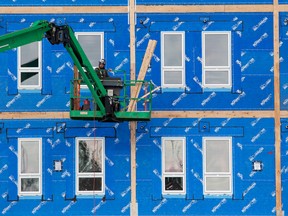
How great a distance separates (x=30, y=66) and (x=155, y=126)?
426cm

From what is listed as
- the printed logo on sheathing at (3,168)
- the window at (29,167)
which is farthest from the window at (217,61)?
the printed logo on sheathing at (3,168)

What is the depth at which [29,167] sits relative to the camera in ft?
48.4

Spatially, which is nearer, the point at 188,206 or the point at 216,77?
A: the point at 188,206

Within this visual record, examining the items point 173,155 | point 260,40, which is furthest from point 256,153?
point 260,40

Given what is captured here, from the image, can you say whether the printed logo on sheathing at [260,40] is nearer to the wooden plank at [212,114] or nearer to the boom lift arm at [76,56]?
the wooden plank at [212,114]

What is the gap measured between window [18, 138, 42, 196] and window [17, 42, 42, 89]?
171 centimetres

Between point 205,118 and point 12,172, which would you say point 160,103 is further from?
point 12,172

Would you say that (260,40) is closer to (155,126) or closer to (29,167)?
(155,126)

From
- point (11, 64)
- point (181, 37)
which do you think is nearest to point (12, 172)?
point (11, 64)

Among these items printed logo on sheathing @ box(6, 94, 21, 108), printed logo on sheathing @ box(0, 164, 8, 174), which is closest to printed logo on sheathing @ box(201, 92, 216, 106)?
printed logo on sheathing @ box(6, 94, 21, 108)

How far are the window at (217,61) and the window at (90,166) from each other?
381 centimetres

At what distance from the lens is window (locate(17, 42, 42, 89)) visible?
48.7ft

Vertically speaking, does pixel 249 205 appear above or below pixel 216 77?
below

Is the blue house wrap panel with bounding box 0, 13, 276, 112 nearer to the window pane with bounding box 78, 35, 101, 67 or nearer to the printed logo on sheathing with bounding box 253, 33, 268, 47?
the printed logo on sheathing with bounding box 253, 33, 268, 47
